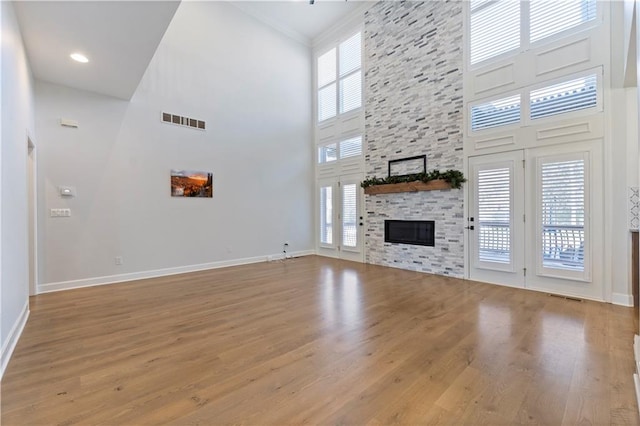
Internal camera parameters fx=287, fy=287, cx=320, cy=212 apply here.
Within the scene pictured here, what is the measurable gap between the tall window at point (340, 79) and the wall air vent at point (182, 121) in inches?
138

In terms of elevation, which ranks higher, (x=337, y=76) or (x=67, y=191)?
(x=337, y=76)

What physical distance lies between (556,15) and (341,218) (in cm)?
558

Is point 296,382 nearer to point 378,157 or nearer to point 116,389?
point 116,389

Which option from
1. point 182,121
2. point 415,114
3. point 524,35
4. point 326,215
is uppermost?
point 524,35

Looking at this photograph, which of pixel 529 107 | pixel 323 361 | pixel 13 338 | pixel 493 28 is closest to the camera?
pixel 323 361

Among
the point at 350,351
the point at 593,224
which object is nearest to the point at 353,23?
the point at 593,224

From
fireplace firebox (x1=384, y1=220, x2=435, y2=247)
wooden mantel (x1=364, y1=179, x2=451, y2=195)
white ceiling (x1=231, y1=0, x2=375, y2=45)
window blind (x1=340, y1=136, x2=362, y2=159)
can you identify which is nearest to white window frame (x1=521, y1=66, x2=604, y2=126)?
wooden mantel (x1=364, y1=179, x2=451, y2=195)

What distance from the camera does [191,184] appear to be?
243 inches

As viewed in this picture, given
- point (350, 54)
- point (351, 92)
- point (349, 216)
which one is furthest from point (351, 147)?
point (350, 54)

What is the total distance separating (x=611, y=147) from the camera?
12.8 ft

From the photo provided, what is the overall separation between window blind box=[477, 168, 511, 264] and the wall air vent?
5.77 m

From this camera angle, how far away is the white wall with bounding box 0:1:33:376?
99.3 inches

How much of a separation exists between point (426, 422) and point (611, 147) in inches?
179

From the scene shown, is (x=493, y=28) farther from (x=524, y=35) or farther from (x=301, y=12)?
(x=301, y=12)
